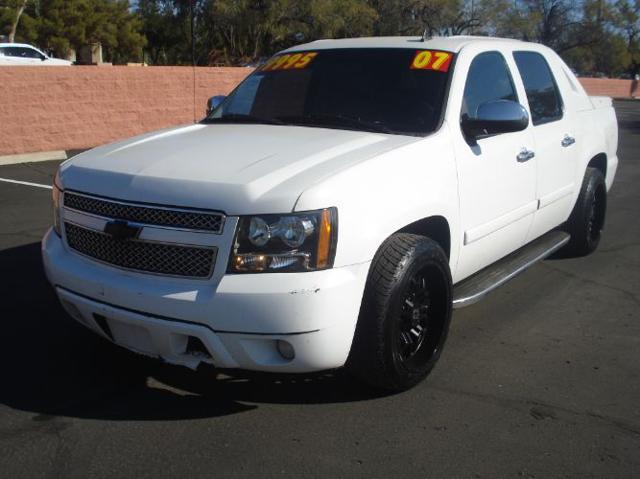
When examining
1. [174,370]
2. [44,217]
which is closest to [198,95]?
[44,217]

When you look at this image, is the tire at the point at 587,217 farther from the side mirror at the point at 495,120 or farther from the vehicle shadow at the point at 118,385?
the vehicle shadow at the point at 118,385

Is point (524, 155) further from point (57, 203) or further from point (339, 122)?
point (57, 203)

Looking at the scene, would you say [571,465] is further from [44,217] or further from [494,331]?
[44,217]

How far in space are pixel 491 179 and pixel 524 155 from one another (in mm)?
521

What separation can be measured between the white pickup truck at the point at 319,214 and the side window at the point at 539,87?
0.14 metres

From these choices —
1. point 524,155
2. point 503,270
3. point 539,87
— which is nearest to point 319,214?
point 503,270

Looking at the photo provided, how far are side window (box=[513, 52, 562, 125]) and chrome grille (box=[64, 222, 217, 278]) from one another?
111 inches

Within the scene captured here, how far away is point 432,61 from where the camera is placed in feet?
14.8

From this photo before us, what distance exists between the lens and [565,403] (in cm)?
375

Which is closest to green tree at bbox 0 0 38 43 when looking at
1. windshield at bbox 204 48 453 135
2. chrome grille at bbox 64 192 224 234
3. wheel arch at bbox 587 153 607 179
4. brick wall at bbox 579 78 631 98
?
brick wall at bbox 579 78 631 98

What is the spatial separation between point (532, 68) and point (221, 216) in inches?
125

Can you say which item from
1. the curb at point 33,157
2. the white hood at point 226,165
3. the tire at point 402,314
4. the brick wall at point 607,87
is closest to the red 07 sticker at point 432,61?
the white hood at point 226,165

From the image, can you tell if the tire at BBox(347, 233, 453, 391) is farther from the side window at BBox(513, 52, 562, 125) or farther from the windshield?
the side window at BBox(513, 52, 562, 125)

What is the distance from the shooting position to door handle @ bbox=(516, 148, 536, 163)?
4.73 m
